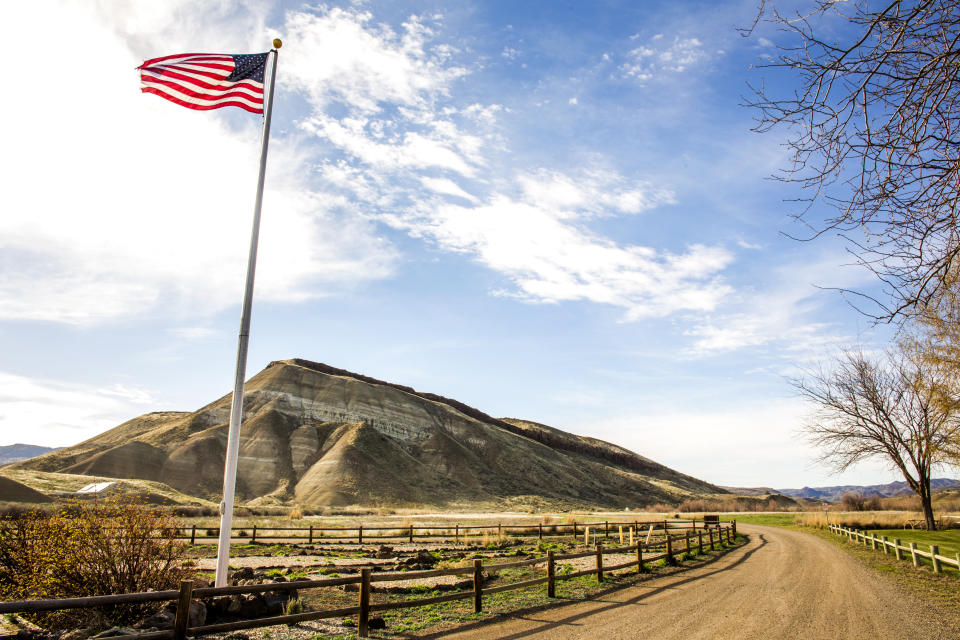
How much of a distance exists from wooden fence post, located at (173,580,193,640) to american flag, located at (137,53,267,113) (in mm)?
9870

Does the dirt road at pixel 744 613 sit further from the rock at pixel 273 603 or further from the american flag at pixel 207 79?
the american flag at pixel 207 79

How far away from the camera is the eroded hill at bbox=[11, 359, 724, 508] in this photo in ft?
240

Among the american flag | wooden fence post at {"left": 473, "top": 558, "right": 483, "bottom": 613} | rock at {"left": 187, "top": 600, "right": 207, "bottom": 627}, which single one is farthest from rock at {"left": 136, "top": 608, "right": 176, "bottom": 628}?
the american flag

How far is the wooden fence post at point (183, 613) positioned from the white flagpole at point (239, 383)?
1.72 meters

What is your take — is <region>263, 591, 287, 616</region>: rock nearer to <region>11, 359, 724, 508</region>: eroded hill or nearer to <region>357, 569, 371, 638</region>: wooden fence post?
<region>357, 569, 371, 638</region>: wooden fence post

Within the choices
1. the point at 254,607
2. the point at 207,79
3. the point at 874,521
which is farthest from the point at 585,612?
the point at 874,521

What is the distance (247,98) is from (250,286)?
4542 mm

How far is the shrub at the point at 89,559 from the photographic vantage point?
9.25 m

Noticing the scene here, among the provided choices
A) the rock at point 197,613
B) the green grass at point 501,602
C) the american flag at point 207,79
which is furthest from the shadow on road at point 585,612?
the american flag at point 207,79

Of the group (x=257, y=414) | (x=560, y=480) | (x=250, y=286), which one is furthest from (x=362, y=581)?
(x=560, y=480)

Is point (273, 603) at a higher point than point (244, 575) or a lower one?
higher

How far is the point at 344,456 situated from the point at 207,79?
74742mm

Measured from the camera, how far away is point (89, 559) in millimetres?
9477

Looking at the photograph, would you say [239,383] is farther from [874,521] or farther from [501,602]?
A: [874,521]
